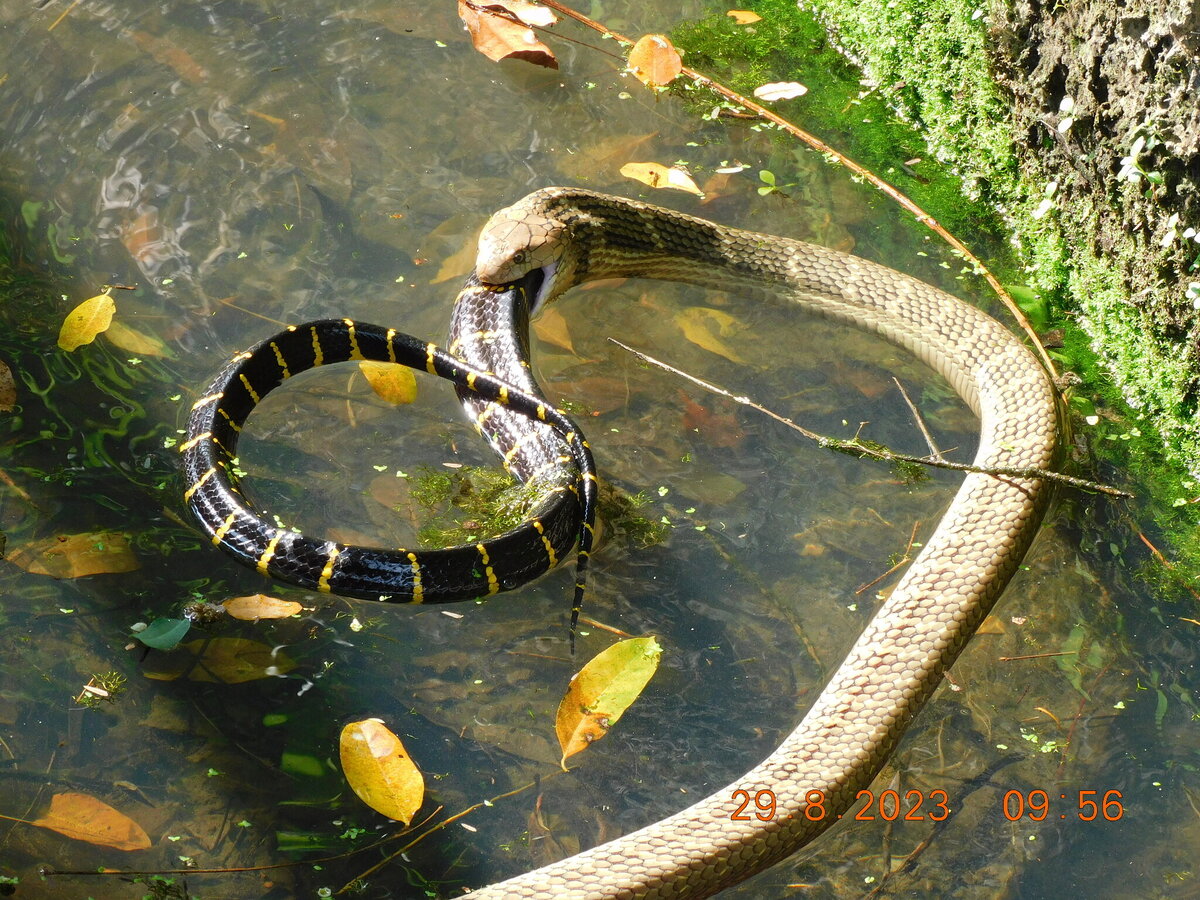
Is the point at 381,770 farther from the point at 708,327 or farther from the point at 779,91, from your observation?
the point at 779,91

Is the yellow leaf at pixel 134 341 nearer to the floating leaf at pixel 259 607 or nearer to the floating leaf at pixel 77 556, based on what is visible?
the floating leaf at pixel 77 556

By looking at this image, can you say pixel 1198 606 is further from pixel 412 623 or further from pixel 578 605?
pixel 412 623

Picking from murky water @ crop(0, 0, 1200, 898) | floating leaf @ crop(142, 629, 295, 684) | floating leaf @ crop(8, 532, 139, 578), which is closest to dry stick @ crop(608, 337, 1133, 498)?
murky water @ crop(0, 0, 1200, 898)

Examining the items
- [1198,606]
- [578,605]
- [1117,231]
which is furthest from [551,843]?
[1117,231]

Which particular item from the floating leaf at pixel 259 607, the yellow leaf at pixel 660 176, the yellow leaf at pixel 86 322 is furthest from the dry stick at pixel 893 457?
the yellow leaf at pixel 86 322

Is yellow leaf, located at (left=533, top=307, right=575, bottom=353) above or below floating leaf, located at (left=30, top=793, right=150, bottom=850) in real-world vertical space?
above
